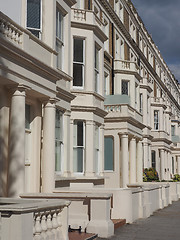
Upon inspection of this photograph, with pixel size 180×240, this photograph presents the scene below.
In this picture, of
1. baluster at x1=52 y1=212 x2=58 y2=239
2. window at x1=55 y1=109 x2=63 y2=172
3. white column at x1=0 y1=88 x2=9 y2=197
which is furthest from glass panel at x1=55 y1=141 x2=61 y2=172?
baluster at x1=52 y1=212 x2=58 y2=239

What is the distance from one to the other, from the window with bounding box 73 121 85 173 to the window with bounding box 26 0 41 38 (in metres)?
6.04

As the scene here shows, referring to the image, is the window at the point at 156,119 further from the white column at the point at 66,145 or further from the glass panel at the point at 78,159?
the white column at the point at 66,145

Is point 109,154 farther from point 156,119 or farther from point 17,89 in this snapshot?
point 156,119

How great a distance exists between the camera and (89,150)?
739 inches

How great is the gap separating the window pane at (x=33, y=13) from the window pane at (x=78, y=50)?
5.39 metres

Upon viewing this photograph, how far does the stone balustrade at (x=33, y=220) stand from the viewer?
677 centimetres

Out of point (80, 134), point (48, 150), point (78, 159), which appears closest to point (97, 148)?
point (80, 134)

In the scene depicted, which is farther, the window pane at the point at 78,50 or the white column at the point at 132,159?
the white column at the point at 132,159

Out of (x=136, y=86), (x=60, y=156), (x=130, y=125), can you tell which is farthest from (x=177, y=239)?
(x=136, y=86)

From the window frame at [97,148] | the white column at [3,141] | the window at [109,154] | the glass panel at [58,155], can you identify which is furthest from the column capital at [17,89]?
the window at [109,154]

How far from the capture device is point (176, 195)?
90.5 feet

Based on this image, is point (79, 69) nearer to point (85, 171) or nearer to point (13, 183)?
point (85, 171)

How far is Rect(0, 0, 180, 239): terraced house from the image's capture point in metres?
11.4

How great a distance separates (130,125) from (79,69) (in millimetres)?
7881
